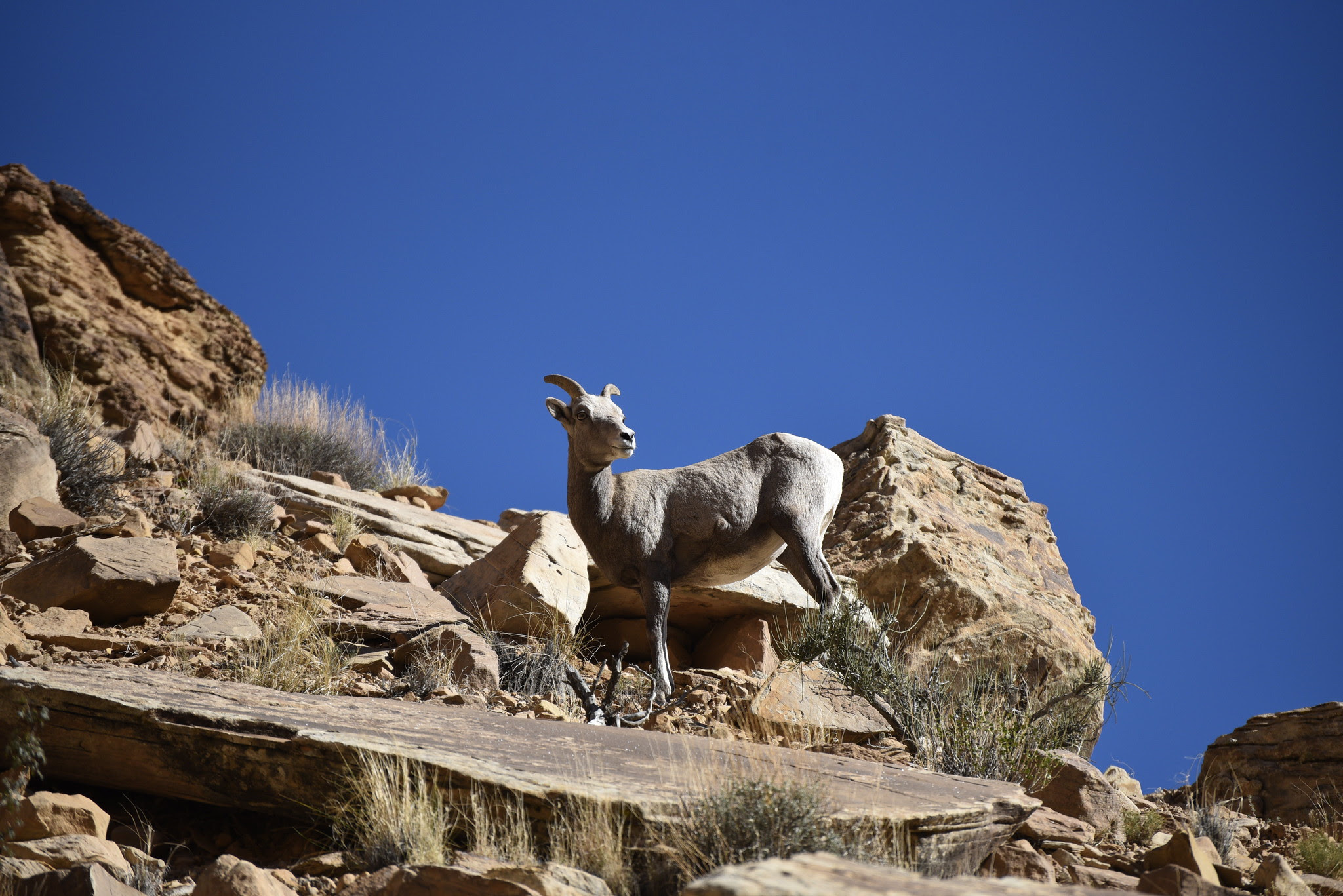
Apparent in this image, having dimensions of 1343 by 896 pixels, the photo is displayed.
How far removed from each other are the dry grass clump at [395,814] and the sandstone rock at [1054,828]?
10.2 ft

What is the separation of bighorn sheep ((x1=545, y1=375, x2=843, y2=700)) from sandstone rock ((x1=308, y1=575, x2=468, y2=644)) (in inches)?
77.1

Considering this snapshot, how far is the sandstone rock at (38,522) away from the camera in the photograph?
9.59 metres

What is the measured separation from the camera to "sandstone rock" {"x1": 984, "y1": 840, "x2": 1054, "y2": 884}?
4.86 meters

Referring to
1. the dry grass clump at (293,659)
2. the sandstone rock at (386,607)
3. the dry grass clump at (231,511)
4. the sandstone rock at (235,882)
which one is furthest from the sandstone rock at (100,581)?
the sandstone rock at (235,882)

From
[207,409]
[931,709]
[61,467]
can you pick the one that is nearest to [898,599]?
[931,709]

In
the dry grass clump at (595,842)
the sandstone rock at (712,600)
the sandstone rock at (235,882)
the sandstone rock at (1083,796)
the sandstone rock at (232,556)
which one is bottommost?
the sandstone rock at (235,882)

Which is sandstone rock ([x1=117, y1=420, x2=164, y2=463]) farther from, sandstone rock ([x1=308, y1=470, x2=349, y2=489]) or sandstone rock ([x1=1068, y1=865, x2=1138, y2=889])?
sandstone rock ([x1=1068, y1=865, x2=1138, y2=889])

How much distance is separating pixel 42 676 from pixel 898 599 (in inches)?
285

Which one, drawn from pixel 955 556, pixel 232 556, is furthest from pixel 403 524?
pixel 955 556

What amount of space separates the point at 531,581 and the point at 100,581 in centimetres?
367

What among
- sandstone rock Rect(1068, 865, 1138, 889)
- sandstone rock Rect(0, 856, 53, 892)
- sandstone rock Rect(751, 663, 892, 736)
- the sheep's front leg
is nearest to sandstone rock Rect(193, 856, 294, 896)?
sandstone rock Rect(0, 856, 53, 892)

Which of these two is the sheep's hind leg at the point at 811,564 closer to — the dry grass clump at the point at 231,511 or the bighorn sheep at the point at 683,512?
the bighorn sheep at the point at 683,512

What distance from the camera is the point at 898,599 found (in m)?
9.93

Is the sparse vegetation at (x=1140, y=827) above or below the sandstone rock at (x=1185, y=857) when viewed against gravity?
above
